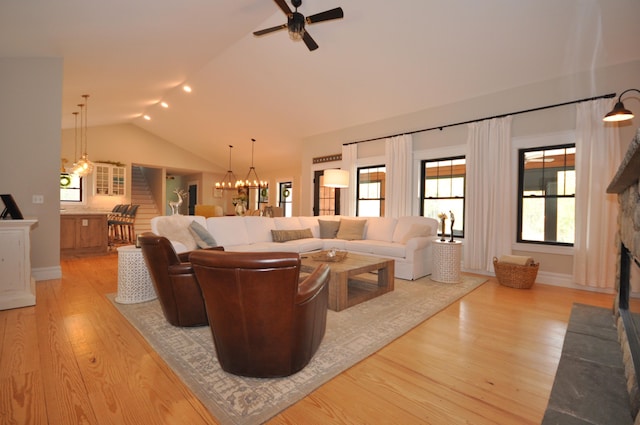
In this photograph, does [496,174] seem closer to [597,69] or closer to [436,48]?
[597,69]

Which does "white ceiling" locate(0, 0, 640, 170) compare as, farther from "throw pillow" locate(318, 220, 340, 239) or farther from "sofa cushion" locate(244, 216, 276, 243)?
"sofa cushion" locate(244, 216, 276, 243)

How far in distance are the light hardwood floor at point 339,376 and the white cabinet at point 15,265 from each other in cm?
14

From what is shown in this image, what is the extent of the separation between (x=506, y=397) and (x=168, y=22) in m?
4.77

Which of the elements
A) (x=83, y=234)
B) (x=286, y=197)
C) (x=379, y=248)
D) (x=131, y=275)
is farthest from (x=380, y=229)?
(x=83, y=234)

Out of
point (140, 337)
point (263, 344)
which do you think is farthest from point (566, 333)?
point (140, 337)

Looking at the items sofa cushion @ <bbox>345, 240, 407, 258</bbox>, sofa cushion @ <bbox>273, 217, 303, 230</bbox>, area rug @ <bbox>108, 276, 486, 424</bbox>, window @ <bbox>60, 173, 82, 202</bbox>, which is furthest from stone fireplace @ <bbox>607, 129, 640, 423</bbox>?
window @ <bbox>60, 173, 82, 202</bbox>

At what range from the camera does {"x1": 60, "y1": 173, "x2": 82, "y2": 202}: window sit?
27.5 feet

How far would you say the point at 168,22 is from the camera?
3510mm

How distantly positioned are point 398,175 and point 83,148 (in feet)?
29.3

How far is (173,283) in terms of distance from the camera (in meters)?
2.43

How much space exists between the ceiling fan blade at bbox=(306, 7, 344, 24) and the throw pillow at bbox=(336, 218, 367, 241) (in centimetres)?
331

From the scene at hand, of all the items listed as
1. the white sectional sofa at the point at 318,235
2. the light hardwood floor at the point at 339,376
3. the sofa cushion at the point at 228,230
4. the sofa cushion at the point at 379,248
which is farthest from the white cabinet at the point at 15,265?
the sofa cushion at the point at 379,248

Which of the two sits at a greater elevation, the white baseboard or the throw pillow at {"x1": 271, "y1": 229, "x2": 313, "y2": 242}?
the throw pillow at {"x1": 271, "y1": 229, "x2": 313, "y2": 242}

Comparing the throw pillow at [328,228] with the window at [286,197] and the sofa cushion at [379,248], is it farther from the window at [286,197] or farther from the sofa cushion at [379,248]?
the window at [286,197]
